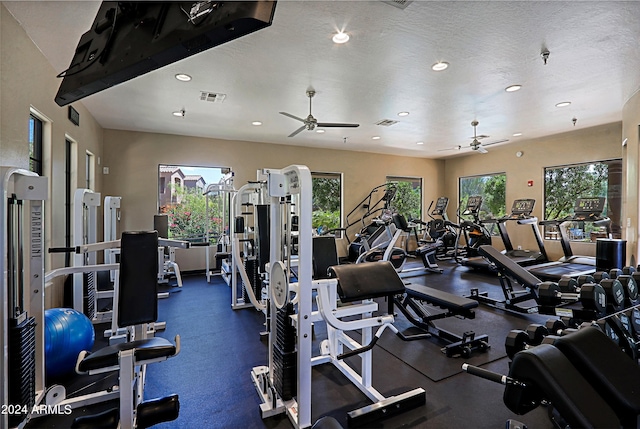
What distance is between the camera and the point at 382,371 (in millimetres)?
2492

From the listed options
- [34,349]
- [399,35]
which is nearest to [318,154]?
[399,35]

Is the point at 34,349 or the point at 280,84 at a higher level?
the point at 280,84

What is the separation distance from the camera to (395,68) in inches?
129

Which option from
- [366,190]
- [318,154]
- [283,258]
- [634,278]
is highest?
[318,154]

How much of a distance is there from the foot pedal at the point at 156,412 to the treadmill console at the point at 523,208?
6635mm

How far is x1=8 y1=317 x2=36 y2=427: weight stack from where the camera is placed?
1.72 meters

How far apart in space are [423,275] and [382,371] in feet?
12.5

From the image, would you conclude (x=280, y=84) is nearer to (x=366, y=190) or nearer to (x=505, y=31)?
(x=505, y=31)

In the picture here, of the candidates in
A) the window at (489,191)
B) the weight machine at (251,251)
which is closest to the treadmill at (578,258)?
the window at (489,191)

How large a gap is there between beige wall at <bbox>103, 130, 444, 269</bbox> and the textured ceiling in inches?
15.7

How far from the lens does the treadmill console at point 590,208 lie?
17.4 feet

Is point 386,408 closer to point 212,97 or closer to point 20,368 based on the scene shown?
point 20,368

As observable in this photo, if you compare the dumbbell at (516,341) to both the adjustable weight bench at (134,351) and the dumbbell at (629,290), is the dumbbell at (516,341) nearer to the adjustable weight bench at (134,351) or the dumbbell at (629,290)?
the dumbbell at (629,290)

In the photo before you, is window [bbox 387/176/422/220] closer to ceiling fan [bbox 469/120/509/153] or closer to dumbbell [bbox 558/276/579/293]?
ceiling fan [bbox 469/120/509/153]
